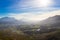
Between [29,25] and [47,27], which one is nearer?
[29,25]

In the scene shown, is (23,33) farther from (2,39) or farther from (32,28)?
(2,39)

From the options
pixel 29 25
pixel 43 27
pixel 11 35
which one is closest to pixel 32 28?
pixel 29 25

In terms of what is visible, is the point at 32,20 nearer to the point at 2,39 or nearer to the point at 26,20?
the point at 26,20

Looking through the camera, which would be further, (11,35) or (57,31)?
(57,31)

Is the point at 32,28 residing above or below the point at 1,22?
below

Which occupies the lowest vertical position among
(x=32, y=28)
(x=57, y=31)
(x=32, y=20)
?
(x=57, y=31)

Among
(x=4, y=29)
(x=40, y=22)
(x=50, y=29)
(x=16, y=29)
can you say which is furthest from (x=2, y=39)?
(x=50, y=29)

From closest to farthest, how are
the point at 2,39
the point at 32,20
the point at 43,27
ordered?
the point at 2,39 → the point at 32,20 → the point at 43,27

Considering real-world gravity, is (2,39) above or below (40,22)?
below

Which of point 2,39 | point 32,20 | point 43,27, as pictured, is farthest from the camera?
point 43,27
